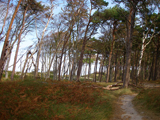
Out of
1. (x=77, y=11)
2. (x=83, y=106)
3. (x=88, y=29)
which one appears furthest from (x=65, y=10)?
(x=83, y=106)

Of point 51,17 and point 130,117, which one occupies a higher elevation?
point 51,17

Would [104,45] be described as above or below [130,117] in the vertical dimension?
above

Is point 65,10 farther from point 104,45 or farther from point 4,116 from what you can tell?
point 4,116

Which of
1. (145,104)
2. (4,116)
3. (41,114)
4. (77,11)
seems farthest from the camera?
(77,11)

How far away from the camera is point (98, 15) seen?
18953mm

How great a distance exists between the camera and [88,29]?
19.3 m

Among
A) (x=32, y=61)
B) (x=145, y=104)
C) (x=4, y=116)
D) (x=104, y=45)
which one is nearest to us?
(x=4, y=116)

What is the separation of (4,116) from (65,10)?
55.7ft

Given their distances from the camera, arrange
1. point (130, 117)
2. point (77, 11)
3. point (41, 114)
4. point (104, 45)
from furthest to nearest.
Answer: point (104, 45) → point (77, 11) → point (130, 117) → point (41, 114)

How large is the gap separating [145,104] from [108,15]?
14831mm

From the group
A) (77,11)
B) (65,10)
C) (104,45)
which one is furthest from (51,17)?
(104,45)

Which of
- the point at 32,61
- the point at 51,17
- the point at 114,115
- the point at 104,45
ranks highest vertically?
the point at 51,17

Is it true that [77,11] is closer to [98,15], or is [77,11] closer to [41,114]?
[98,15]

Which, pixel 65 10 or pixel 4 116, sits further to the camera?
pixel 65 10
